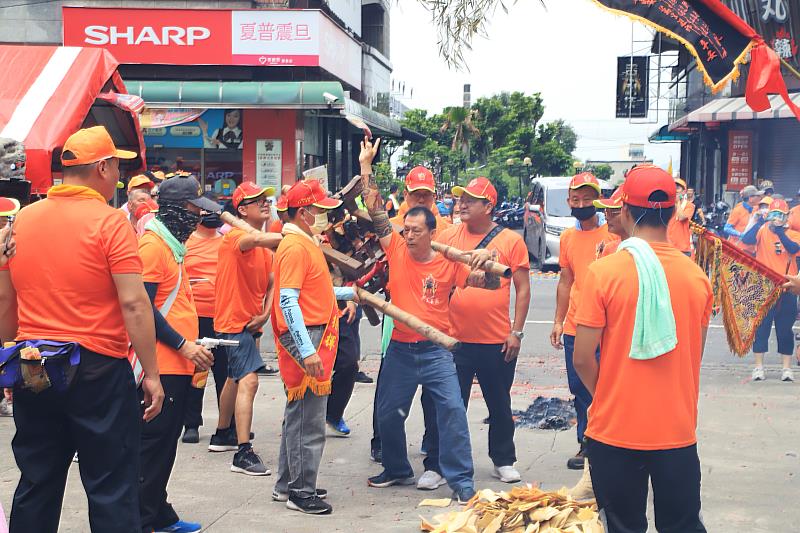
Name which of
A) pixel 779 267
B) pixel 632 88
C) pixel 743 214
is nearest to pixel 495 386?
pixel 779 267

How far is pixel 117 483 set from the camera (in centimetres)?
445

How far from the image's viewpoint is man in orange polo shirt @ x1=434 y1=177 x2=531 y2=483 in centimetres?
681

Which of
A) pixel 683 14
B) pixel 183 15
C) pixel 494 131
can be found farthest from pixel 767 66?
pixel 494 131

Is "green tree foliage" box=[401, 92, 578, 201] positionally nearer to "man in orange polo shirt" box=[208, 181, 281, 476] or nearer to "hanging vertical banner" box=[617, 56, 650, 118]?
"hanging vertical banner" box=[617, 56, 650, 118]

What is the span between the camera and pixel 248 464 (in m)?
7.00

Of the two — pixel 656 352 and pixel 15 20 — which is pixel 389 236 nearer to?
pixel 656 352

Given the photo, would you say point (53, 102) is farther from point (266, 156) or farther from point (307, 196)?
point (266, 156)

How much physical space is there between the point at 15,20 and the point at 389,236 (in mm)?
19263

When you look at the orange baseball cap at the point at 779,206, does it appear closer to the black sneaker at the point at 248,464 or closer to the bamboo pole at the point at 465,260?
the bamboo pole at the point at 465,260

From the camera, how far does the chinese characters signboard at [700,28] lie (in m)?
5.80

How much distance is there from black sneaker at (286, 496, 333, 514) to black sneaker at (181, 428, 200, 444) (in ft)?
6.78

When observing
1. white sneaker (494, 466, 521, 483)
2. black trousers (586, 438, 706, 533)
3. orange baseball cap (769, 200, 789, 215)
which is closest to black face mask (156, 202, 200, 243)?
white sneaker (494, 466, 521, 483)

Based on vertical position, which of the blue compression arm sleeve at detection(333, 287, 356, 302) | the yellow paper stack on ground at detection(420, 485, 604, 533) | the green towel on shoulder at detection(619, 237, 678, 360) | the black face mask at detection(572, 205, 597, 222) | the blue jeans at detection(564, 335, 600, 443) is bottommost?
the yellow paper stack on ground at detection(420, 485, 604, 533)

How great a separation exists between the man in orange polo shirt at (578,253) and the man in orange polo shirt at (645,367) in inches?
105
